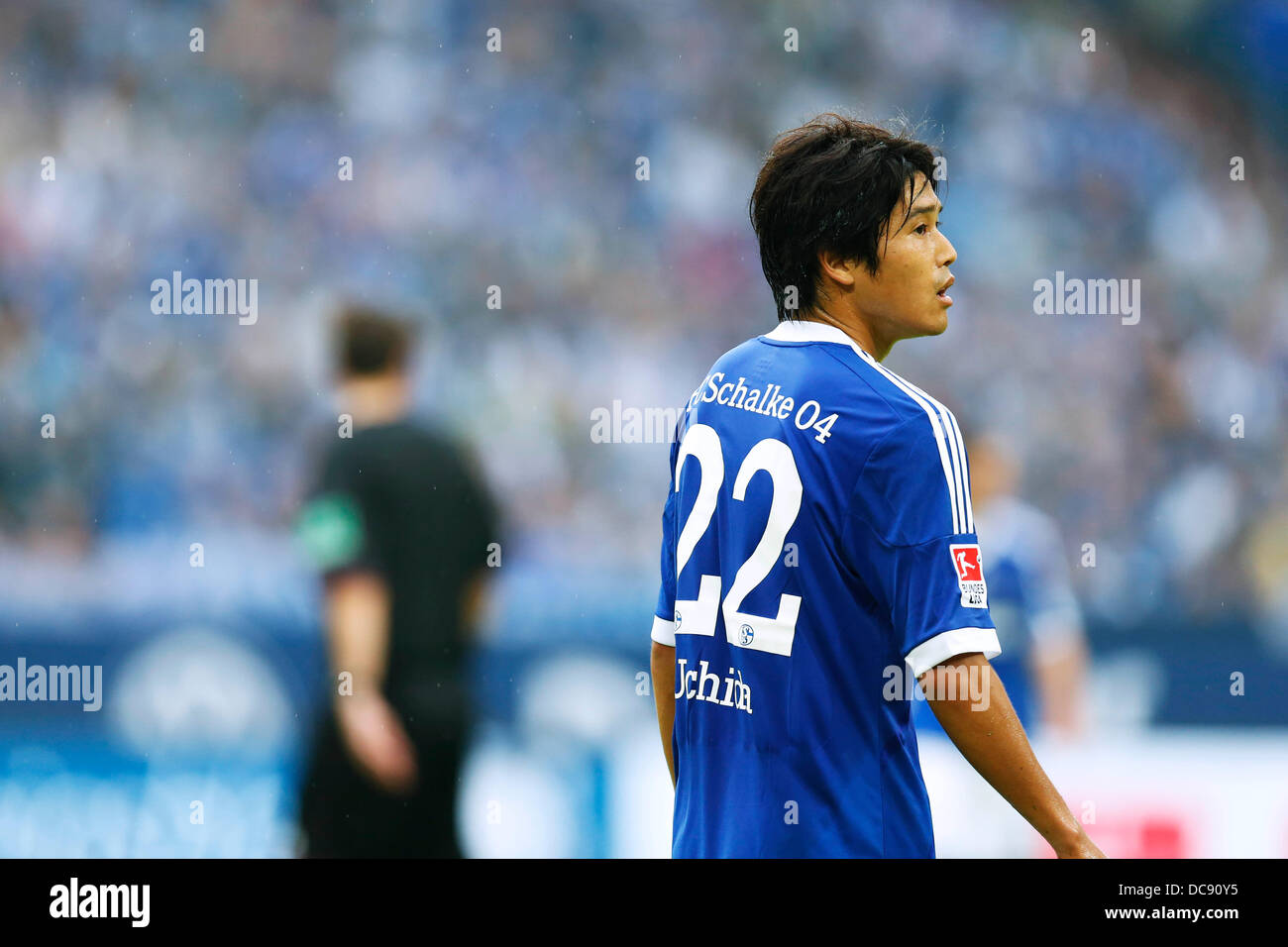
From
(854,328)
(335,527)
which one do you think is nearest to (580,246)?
(335,527)

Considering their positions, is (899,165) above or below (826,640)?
above

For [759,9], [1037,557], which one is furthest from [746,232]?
[1037,557]

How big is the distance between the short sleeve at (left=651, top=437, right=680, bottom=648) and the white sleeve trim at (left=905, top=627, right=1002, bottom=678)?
1.60 ft

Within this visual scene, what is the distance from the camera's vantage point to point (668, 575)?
218cm

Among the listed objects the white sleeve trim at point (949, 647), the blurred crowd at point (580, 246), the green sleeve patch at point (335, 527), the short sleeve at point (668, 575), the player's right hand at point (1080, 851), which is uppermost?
the blurred crowd at point (580, 246)

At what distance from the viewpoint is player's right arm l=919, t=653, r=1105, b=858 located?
1755 mm

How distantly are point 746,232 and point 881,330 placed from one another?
4839 millimetres

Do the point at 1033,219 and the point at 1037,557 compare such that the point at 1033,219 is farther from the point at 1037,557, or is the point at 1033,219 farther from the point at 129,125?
the point at 129,125

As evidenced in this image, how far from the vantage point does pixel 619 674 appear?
5496mm

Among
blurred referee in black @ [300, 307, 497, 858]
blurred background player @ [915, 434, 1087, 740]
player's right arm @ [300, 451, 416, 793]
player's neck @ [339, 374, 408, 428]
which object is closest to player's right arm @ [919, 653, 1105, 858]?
blurred referee in black @ [300, 307, 497, 858]

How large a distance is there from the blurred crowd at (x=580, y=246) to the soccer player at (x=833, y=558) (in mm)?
3811

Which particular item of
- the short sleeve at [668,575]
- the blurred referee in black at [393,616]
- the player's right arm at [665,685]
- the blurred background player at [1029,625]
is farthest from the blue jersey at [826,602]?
the blurred background player at [1029,625]

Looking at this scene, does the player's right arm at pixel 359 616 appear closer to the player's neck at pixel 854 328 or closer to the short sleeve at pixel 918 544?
the player's neck at pixel 854 328

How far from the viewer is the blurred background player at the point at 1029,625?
532cm
